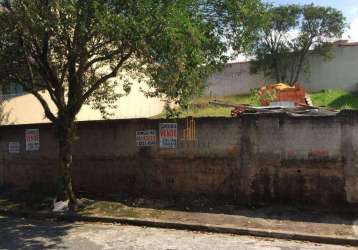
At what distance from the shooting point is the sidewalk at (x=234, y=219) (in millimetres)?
9734

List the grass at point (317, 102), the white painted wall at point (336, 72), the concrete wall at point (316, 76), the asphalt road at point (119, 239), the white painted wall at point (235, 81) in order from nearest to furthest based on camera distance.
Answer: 1. the asphalt road at point (119, 239)
2. the grass at point (317, 102)
3. the white painted wall at point (336, 72)
4. the concrete wall at point (316, 76)
5. the white painted wall at point (235, 81)

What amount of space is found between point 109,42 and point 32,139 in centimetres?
650

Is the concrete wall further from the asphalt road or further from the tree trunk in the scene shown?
the asphalt road

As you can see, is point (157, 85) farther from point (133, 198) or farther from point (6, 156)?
point (6, 156)

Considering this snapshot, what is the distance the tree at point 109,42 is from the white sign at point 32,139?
2903 mm

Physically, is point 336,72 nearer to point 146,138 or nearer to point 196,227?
point 146,138

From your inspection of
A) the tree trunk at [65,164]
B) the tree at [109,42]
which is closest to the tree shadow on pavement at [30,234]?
the tree trunk at [65,164]

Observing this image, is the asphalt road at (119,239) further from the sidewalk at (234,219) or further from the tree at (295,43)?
the tree at (295,43)

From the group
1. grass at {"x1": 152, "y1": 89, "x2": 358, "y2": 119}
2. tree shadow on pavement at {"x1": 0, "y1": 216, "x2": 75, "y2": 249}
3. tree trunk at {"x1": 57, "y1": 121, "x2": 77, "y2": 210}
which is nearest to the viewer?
tree shadow on pavement at {"x1": 0, "y1": 216, "x2": 75, "y2": 249}

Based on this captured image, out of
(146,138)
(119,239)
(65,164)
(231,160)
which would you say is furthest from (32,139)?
(119,239)

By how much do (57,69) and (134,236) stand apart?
16.5 ft

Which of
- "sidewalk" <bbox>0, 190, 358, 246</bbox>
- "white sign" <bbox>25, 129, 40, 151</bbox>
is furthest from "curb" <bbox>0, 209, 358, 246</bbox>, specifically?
"white sign" <bbox>25, 129, 40, 151</bbox>

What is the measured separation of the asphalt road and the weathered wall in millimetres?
2262

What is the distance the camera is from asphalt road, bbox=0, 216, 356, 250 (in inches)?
364
